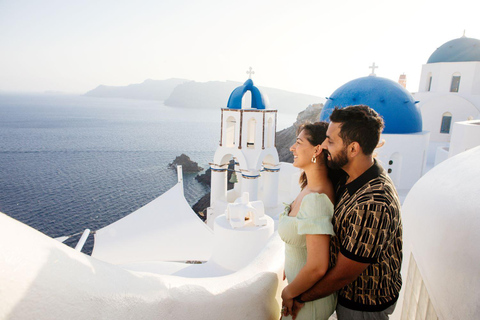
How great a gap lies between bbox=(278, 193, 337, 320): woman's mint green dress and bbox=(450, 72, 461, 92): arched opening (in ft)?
56.8

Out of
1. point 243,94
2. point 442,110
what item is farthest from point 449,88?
point 243,94

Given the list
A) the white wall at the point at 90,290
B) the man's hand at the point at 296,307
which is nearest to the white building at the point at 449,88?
the man's hand at the point at 296,307

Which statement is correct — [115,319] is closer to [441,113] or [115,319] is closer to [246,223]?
[246,223]

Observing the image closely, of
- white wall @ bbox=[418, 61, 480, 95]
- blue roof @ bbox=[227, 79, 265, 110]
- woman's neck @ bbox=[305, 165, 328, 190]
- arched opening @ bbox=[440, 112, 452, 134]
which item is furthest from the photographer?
white wall @ bbox=[418, 61, 480, 95]

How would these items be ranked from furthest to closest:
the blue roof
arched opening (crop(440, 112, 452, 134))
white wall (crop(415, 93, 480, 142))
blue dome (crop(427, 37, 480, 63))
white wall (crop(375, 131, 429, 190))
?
blue dome (crop(427, 37, 480, 63)) → arched opening (crop(440, 112, 452, 134)) → white wall (crop(415, 93, 480, 142)) → the blue roof → white wall (crop(375, 131, 429, 190))

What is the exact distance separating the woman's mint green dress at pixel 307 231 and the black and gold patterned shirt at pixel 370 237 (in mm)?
63

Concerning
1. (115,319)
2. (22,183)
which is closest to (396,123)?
(115,319)

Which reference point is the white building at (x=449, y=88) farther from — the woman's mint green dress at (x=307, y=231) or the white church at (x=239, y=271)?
the woman's mint green dress at (x=307, y=231)

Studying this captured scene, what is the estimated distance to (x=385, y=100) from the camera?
9211 millimetres

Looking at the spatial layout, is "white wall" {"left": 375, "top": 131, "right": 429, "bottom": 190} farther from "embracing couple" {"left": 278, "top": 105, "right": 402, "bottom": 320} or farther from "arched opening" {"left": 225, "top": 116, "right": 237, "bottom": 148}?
"embracing couple" {"left": 278, "top": 105, "right": 402, "bottom": 320}

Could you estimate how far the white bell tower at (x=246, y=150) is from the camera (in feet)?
35.5

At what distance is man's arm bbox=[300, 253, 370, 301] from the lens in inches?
59.1

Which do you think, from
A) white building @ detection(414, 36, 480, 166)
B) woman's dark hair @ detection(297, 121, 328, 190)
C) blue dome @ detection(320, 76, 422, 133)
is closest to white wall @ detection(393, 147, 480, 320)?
woman's dark hair @ detection(297, 121, 328, 190)

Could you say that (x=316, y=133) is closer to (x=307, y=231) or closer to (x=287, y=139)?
(x=307, y=231)
